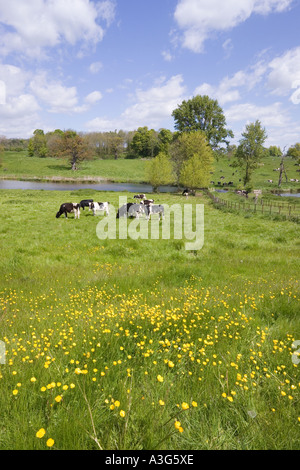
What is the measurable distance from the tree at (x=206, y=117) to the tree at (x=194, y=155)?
11506 mm

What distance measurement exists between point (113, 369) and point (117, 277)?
4.35m

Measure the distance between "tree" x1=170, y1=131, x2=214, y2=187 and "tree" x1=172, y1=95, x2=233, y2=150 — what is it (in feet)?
37.7

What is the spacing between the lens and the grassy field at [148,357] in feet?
7.74

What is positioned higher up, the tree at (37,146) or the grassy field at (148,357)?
the tree at (37,146)

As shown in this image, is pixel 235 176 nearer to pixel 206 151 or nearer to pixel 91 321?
pixel 206 151

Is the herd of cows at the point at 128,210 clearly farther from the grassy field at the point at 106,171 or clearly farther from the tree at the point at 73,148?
the tree at the point at 73,148

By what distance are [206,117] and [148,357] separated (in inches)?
2690

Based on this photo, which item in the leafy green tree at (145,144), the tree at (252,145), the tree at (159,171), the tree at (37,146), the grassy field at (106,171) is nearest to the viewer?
the tree at (159,171)

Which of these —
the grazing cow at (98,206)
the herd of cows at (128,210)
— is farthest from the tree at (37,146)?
the herd of cows at (128,210)

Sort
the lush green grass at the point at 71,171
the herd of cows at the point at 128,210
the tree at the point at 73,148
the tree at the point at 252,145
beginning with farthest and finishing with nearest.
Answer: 1. the tree at the point at 73,148
2. the lush green grass at the point at 71,171
3. the tree at the point at 252,145
4. the herd of cows at the point at 128,210

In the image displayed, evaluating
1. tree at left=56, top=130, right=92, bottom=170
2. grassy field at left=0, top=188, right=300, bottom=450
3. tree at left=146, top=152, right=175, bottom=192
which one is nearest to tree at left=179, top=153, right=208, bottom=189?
tree at left=146, top=152, right=175, bottom=192

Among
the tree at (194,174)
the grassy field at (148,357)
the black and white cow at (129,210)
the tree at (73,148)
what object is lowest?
the grassy field at (148,357)
